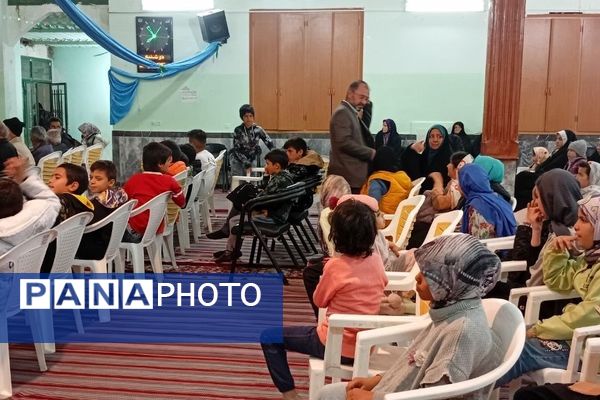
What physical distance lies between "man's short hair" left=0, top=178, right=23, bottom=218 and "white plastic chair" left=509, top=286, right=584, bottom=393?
7.88ft

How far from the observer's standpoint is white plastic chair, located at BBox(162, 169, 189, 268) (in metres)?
5.51

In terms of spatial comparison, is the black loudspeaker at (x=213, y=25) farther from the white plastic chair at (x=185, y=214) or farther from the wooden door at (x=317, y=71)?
the white plastic chair at (x=185, y=214)

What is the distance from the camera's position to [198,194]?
699 cm

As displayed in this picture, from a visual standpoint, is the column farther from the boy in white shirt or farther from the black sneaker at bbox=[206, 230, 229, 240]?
the boy in white shirt

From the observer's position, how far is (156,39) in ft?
36.8

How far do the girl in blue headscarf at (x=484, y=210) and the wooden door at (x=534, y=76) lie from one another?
7.04 m

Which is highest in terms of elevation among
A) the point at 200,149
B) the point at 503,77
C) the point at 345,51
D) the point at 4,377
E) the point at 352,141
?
the point at 345,51

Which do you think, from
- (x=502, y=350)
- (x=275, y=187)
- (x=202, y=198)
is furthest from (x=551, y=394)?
(x=202, y=198)

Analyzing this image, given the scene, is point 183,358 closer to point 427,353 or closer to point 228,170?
point 427,353

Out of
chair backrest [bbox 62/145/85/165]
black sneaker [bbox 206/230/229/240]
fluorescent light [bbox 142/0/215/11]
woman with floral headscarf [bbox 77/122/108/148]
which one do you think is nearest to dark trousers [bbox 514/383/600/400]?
black sneaker [bbox 206/230/229/240]

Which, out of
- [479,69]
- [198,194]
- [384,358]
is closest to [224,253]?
[198,194]

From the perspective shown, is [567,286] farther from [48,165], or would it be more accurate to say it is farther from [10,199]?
[48,165]

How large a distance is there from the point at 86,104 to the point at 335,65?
302 inches

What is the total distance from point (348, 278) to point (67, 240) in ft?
5.51
